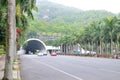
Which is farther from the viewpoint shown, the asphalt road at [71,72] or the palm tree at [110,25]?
the palm tree at [110,25]

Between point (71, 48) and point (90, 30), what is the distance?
220 feet

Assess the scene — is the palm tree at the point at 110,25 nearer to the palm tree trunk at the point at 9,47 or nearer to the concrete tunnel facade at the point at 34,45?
the concrete tunnel facade at the point at 34,45

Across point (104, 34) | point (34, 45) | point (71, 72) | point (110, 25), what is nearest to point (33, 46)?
point (34, 45)

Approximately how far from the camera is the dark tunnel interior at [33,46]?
176925mm

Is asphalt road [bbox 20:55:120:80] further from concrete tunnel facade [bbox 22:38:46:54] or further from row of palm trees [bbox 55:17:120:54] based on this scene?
concrete tunnel facade [bbox 22:38:46:54]

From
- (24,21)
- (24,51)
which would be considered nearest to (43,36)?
(24,51)

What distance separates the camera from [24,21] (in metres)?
48.2

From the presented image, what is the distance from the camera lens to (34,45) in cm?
18838

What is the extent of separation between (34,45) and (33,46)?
6.76 feet

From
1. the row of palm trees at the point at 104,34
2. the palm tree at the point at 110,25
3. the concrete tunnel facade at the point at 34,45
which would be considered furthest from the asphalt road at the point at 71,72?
the concrete tunnel facade at the point at 34,45

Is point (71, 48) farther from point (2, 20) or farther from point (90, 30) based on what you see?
point (2, 20)

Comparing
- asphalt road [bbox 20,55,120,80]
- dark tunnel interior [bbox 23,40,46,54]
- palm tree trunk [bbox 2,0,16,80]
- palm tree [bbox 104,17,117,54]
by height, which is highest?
palm tree [bbox 104,17,117,54]

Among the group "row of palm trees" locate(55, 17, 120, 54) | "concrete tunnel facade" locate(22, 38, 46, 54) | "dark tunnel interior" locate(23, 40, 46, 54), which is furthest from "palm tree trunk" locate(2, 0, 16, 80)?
"dark tunnel interior" locate(23, 40, 46, 54)

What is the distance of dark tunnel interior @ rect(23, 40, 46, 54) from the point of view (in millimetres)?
176925
